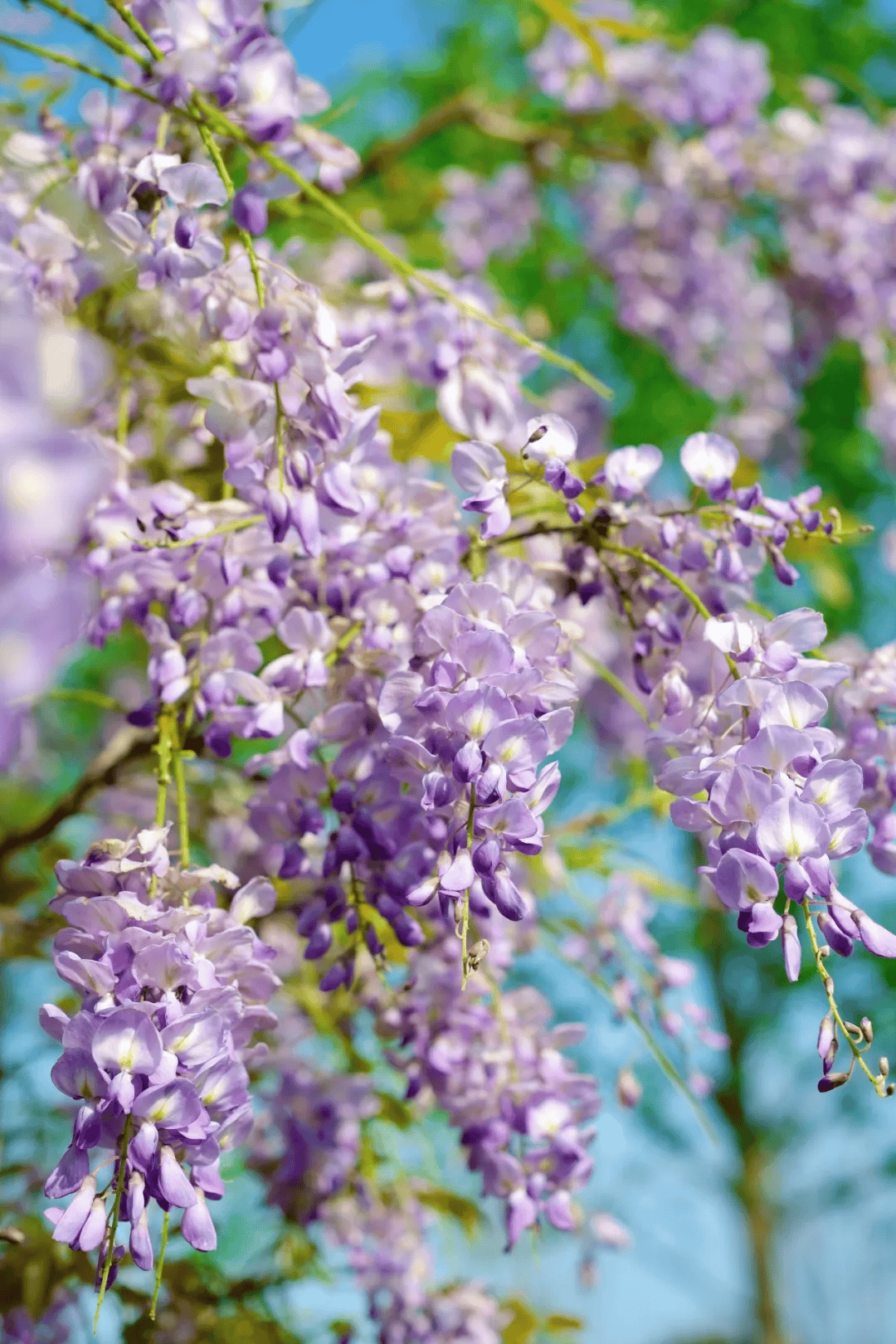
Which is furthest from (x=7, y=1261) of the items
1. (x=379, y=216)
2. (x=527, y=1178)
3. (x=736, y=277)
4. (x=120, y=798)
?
(x=736, y=277)

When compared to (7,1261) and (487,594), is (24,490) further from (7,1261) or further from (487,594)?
(7,1261)

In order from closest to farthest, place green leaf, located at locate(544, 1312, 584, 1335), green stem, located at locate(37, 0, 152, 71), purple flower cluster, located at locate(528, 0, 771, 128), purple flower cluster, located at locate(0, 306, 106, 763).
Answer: purple flower cluster, located at locate(0, 306, 106, 763) → green stem, located at locate(37, 0, 152, 71) → green leaf, located at locate(544, 1312, 584, 1335) → purple flower cluster, located at locate(528, 0, 771, 128)

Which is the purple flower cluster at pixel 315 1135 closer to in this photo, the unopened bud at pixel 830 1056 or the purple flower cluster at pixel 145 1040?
the purple flower cluster at pixel 145 1040

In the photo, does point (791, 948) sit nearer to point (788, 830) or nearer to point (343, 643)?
point (788, 830)

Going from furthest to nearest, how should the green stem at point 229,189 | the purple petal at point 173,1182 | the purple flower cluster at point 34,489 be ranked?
the green stem at point 229,189, the purple petal at point 173,1182, the purple flower cluster at point 34,489

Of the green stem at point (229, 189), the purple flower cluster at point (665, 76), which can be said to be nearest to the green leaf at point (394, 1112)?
the green stem at point (229, 189)

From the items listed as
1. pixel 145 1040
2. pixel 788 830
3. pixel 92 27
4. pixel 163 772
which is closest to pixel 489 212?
pixel 92 27

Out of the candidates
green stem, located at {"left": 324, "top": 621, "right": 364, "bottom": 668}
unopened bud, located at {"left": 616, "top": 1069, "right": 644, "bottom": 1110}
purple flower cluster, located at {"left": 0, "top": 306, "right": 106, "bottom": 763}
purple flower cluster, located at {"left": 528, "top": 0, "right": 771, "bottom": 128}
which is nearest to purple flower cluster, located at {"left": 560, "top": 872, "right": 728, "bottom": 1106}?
unopened bud, located at {"left": 616, "top": 1069, "right": 644, "bottom": 1110}

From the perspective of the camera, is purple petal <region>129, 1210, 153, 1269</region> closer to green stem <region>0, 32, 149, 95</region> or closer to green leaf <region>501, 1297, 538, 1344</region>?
green stem <region>0, 32, 149, 95</region>
